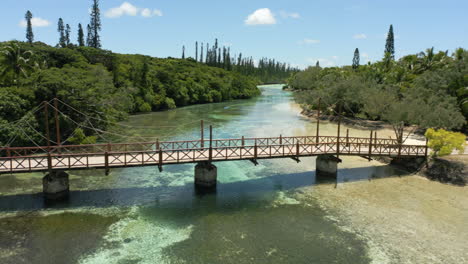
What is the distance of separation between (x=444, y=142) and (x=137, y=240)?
25.4m

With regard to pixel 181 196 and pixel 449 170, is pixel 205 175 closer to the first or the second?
pixel 181 196

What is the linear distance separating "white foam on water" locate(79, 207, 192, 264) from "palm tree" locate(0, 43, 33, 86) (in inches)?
1099

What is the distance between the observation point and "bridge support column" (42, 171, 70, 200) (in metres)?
23.4

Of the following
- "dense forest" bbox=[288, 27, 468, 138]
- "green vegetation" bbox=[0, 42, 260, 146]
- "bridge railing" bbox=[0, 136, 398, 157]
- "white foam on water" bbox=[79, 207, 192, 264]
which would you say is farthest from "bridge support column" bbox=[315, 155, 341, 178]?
"green vegetation" bbox=[0, 42, 260, 146]

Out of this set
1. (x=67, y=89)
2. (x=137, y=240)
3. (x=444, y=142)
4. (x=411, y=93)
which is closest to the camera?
(x=137, y=240)

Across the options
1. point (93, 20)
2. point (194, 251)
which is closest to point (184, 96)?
point (93, 20)

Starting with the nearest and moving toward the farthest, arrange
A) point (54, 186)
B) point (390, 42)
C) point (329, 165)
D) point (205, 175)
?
point (54, 186)
point (205, 175)
point (329, 165)
point (390, 42)

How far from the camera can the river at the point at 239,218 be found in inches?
684

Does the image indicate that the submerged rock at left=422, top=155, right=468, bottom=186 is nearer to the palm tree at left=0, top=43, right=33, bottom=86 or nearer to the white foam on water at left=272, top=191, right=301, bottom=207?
the white foam on water at left=272, top=191, right=301, bottom=207

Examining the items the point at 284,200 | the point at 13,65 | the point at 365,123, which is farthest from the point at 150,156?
the point at 365,123

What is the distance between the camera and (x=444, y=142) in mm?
27906

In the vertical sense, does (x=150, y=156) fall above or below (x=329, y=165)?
above

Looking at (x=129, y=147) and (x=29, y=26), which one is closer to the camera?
(x=129, y=147)

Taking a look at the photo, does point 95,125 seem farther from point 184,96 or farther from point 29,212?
point 184,96
